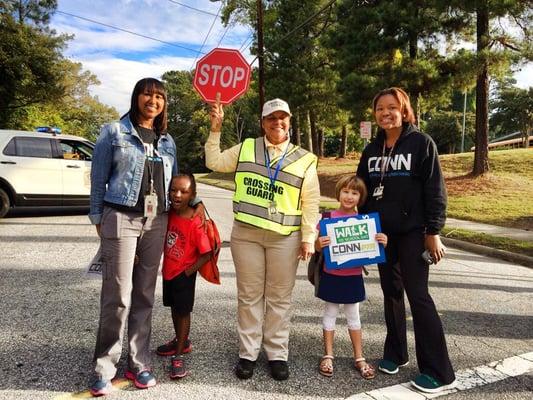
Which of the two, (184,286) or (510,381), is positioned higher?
(184,286)

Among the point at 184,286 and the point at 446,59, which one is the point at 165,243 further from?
the point at 446,59

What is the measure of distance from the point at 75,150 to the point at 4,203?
1878 mm

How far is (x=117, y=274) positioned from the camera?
2.62 meters

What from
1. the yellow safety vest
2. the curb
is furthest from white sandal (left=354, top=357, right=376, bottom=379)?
the curb

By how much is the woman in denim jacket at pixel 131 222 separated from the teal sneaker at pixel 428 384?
1.78m

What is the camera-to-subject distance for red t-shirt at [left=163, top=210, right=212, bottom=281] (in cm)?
296

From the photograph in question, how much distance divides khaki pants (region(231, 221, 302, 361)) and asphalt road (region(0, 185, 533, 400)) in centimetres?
23

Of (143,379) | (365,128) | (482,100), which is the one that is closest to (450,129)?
(482,100)

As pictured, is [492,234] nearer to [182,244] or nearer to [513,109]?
[182,244]

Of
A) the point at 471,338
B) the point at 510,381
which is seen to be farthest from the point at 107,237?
the point at 471,338

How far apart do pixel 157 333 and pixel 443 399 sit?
2292mm

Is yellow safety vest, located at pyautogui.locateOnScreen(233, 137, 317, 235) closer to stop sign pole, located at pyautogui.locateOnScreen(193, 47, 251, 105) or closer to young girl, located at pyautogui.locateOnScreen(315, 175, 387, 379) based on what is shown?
young girl, located at pyautogui.locateOnScreen(315, 175, 387, 379)

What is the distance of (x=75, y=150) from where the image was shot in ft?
31.6

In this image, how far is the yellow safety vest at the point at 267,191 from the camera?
9.36 feet
